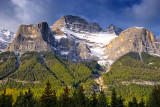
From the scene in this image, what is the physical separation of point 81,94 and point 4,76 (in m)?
157

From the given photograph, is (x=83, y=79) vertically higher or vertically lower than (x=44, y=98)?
higher

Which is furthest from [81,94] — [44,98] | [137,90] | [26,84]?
[26,84]

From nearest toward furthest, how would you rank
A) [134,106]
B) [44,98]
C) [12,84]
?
[44,98] < [134,106] < [12,84]

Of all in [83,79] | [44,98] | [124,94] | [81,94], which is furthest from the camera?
[83,79]

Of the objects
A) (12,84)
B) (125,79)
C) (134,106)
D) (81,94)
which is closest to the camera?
(81,94)

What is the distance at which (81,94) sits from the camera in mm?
65938

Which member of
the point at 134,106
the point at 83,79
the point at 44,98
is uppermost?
the point at 83,79

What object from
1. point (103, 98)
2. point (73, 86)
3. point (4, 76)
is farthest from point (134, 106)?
point (4, 76)

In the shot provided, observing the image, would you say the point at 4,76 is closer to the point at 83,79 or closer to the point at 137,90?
the point at 83,79

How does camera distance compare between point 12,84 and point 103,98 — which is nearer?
point 103,98

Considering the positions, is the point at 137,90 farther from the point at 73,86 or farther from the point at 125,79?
the point at 73,86

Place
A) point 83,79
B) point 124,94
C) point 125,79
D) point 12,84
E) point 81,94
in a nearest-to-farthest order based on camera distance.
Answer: point 81,94
point 124,94
point 12,84
point 125,79
point 83,79

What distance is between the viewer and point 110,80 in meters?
190

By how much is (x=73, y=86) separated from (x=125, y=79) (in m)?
57.5
